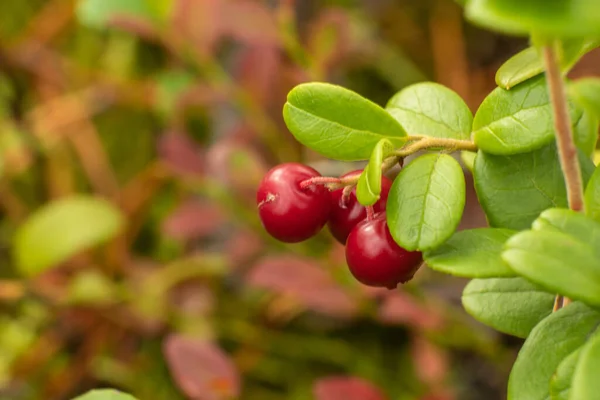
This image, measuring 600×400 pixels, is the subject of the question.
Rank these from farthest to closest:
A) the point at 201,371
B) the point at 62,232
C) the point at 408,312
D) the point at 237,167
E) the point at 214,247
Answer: the point at 214,247, the point at 62,232, the point at 237,167, the point at 408,312, the point at 201,371

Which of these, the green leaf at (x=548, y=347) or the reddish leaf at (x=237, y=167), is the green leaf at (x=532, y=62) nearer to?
the green leaf at (x=548, y=347)

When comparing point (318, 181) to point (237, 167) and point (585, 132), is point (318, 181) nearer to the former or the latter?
point (585, 132)

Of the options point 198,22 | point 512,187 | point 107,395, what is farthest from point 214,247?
point 512,187

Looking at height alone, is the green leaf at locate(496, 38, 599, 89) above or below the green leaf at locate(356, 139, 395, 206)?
above

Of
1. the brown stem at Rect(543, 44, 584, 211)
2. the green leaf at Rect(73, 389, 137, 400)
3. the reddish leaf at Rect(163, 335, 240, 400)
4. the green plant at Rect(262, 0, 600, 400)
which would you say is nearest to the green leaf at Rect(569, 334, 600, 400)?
the green plant at Rect(262, 0, 600, 400)

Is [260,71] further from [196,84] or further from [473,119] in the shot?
[473,119]

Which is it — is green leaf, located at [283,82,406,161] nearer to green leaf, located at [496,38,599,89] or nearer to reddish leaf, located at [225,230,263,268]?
green leaf, located at [496,38,599,89]

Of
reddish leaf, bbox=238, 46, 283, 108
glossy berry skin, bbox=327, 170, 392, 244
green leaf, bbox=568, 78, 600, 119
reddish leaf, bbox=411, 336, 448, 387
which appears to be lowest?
reddish leaf, bbox=411, 336, 448, 387
